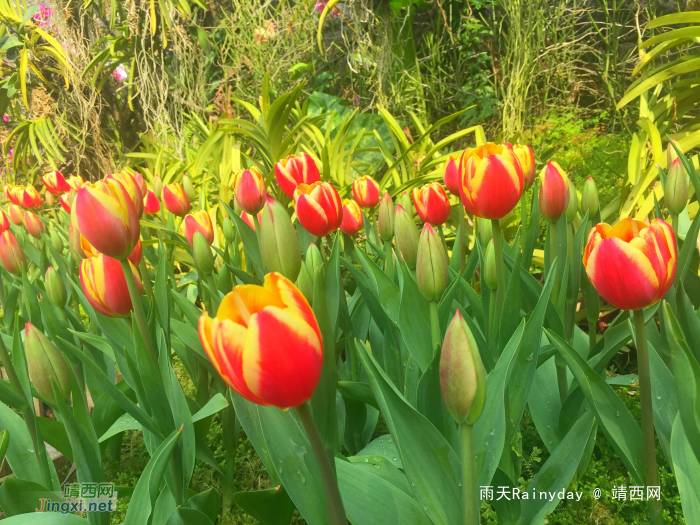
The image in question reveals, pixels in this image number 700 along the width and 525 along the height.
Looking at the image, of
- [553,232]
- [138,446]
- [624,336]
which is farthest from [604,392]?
[138,446]

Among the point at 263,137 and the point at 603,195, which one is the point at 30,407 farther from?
the point at 603,195

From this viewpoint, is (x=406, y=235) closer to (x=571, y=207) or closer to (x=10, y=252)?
(x=571, y=207)

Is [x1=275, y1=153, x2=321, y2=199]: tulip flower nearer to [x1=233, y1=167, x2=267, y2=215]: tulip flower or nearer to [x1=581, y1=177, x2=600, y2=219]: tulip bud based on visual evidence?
[x1=233, y1=167, x2=267, y2=215]: tulip flower

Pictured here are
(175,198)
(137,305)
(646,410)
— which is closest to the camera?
(646,410)

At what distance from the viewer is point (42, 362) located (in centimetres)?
77

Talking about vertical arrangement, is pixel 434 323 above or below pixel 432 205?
below

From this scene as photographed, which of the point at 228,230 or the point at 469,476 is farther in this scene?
the point at 228,230

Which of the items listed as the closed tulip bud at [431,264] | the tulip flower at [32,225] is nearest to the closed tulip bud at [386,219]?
the closed tulip bud at [431,264]

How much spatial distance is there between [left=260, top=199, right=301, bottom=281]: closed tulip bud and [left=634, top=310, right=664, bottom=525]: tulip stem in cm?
45

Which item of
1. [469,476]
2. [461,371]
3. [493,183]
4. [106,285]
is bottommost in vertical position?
[469,476]

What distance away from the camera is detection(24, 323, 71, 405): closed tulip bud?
77 cm

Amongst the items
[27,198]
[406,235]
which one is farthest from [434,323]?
[27,198]

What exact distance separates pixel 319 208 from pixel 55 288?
2.00ft

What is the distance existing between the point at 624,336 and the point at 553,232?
23 cm
